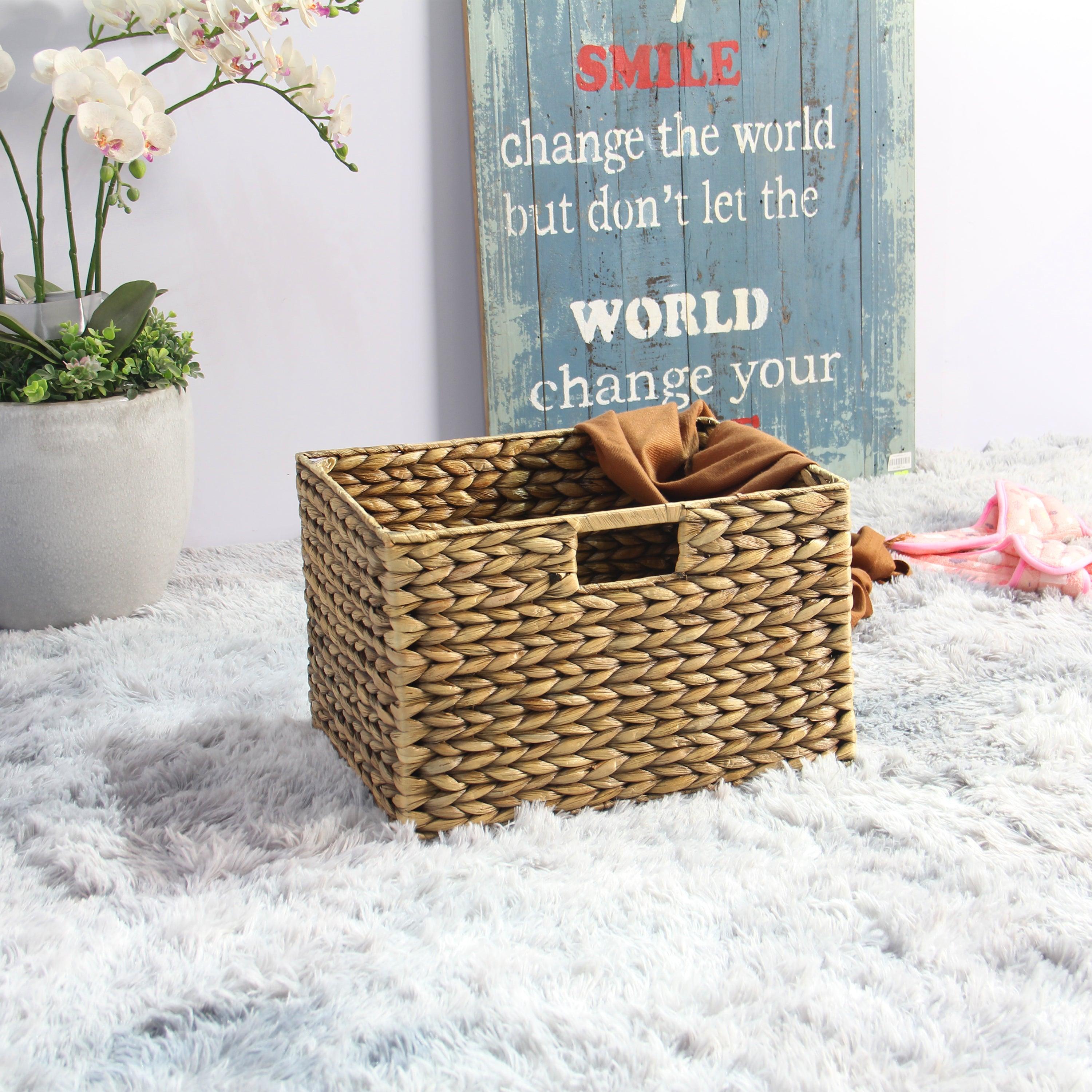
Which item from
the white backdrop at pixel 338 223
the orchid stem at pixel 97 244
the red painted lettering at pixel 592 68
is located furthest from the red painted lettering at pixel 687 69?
the orchid stem at pixel 97 244

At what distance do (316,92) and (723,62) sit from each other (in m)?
0.74

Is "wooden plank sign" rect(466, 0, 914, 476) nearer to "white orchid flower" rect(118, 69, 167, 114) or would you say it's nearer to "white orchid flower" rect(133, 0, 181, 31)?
"white orchid flower" rect(133, 0, 181, 31)

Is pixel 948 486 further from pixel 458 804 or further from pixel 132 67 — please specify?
pixel 132 67

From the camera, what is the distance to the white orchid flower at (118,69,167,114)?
1.12 meters

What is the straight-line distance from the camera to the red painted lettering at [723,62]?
1726 mm

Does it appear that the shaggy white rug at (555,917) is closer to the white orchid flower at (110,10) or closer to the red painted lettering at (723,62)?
the white orchid flower at (110,10)

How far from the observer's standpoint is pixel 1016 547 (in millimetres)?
1397

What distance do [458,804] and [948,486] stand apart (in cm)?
123

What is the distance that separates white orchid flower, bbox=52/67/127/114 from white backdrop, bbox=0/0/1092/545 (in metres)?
0.48

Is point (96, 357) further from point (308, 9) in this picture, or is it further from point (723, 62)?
point (723, 62)

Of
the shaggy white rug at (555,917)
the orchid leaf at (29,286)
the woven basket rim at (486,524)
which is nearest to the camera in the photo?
the shaggy white rug at (555,917)

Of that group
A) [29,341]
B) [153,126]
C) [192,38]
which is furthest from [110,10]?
[29,341]

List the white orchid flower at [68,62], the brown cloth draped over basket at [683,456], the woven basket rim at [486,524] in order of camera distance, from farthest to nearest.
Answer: the white orchid flower at [68,62]
the brown cloth draped over basket at [683,456]
the woven basket rim at [486,524]

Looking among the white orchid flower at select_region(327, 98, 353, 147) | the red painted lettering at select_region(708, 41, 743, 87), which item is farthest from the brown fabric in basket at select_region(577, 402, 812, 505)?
the red painted lettering at select_region(708, 41, 743, 87)
